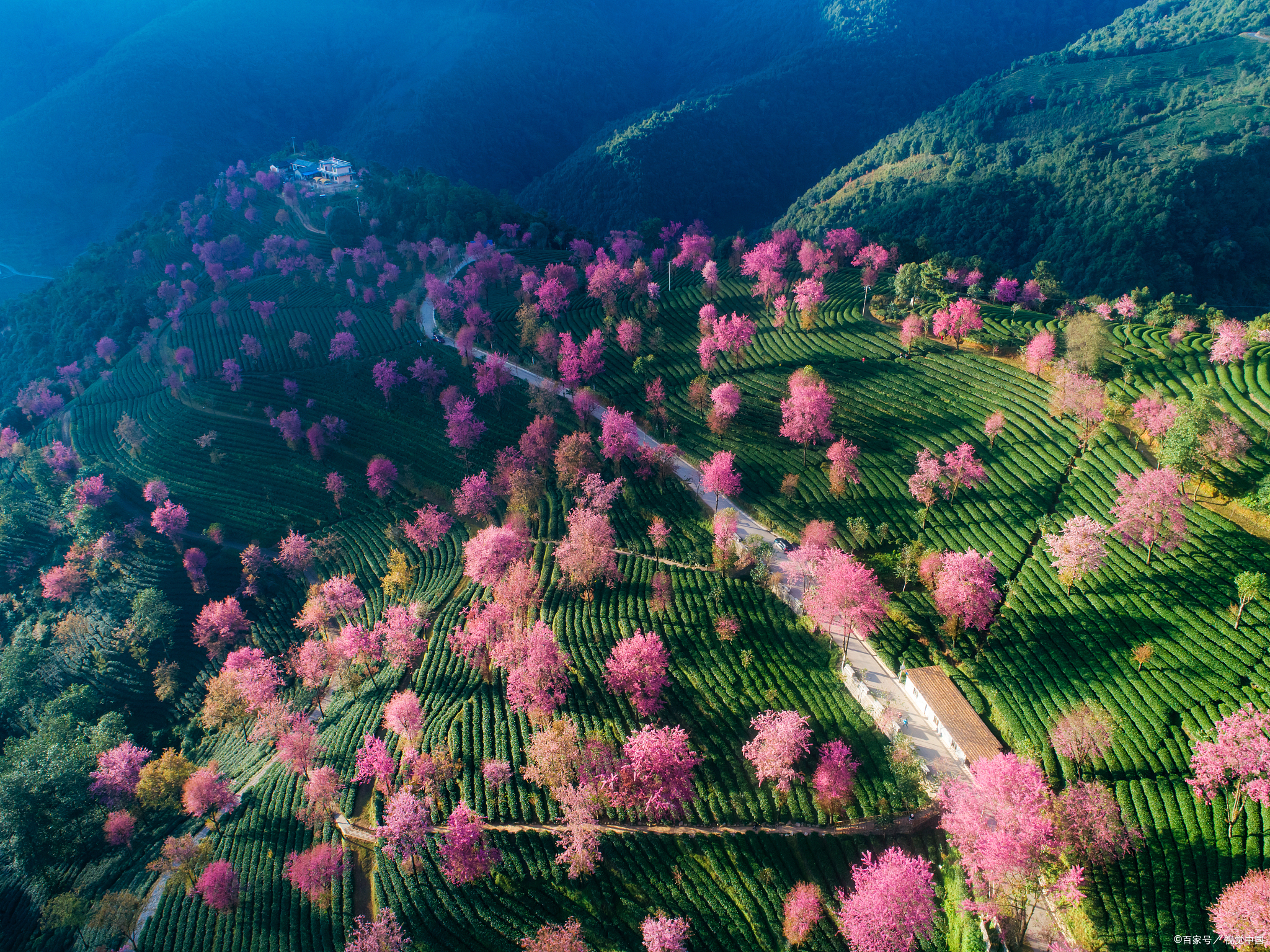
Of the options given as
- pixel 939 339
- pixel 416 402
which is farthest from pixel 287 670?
pixel 939 339

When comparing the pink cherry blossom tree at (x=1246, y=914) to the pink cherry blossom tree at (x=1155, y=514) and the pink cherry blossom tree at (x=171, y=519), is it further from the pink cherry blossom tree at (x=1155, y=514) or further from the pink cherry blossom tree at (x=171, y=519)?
the pink cherry blossom tree at (x=171, y=519)

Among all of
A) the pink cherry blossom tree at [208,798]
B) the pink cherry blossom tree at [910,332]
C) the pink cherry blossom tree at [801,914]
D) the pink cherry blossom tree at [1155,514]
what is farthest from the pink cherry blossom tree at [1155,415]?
the pink cherry blossom tree at [208,798]

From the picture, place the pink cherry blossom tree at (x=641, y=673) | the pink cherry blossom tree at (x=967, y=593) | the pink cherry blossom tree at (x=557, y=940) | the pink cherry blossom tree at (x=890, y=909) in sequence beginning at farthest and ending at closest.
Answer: the pink cherry blossom tree at (x=967, y=593) → the pink cherry blossom tree at (x=641, y=673) → the pink cherry blossom tree at (x=557, y=940) → the pink cherry blossom tree at (x=890, y=909)

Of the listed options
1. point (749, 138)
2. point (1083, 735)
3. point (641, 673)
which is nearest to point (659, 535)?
point (641, 673)

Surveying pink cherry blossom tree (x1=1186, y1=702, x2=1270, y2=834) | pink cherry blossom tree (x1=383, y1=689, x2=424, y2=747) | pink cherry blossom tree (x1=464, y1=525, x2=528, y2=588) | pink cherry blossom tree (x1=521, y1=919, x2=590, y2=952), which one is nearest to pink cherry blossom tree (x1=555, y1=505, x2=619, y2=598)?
pink cherry blossom tree (x1=464, y1=525, x2=528, y2=588)

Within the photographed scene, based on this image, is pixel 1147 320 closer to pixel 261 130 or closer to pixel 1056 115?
pixel 1056 115

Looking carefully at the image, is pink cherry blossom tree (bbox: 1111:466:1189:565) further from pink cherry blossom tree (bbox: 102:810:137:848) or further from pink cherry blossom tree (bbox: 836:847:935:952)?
pink cherry blossom tree (bbox: 102:810:137:848)

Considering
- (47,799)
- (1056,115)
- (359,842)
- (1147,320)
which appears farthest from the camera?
(1056,115)
